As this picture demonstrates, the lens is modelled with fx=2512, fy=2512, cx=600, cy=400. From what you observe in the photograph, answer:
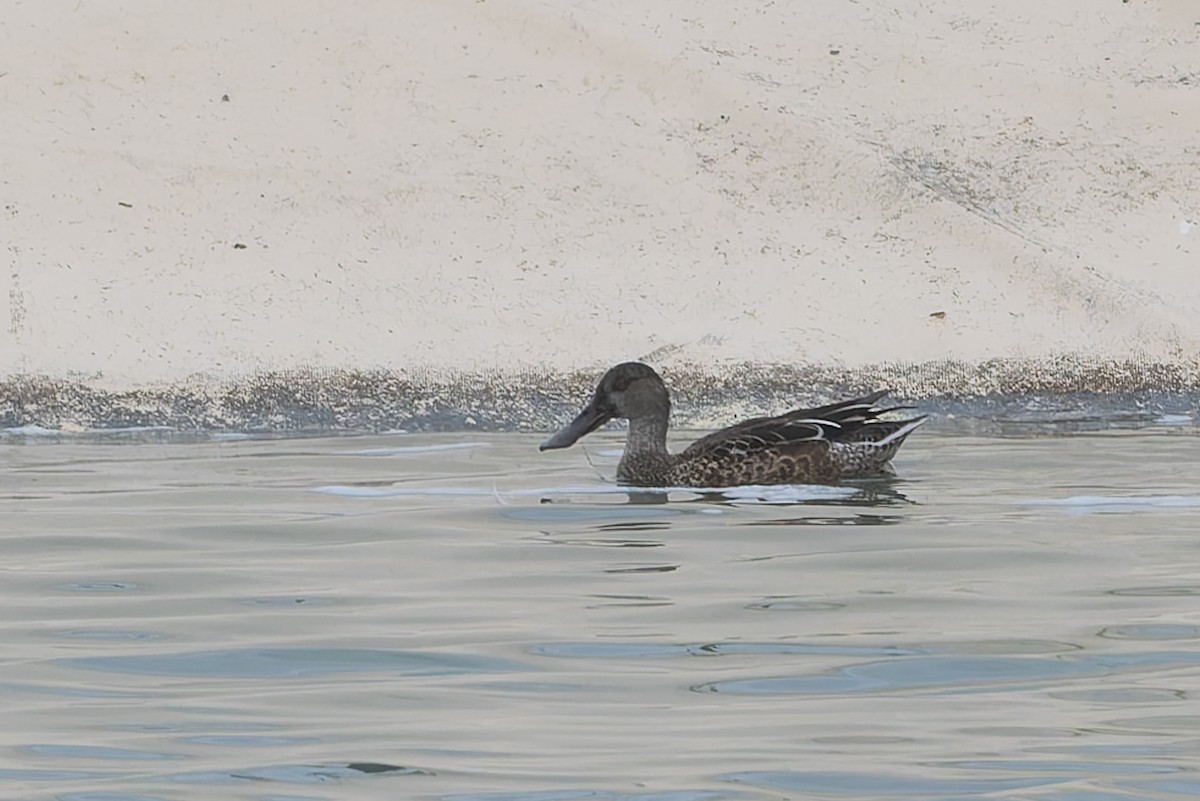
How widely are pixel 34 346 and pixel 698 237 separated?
3120mm

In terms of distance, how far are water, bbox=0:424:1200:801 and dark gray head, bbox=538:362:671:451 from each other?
0.86 ft

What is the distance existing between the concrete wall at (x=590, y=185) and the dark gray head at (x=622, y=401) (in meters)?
1.67

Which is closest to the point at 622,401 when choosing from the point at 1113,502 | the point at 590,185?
the point at 1113,502

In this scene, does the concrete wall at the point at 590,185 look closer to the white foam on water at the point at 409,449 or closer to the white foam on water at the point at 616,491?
the white foam on water at the point at 409,449

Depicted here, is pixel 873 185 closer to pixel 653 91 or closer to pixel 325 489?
pixel 653 91

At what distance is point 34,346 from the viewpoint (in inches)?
417

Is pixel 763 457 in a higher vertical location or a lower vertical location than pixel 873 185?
lower

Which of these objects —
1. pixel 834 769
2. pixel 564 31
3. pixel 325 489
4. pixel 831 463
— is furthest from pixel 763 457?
pixel 564 31

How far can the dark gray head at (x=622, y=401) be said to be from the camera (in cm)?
880

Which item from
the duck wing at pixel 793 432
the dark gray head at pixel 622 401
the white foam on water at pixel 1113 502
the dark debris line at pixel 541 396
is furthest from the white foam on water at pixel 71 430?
the white foam on water at pixel 1113 502

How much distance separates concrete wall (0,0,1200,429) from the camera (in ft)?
35.7

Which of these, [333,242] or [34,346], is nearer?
[34,346]

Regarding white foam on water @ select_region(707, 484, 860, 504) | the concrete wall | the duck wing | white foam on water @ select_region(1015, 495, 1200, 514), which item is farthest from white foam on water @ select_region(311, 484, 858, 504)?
the concrete wall

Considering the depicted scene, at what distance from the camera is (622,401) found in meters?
8.86
